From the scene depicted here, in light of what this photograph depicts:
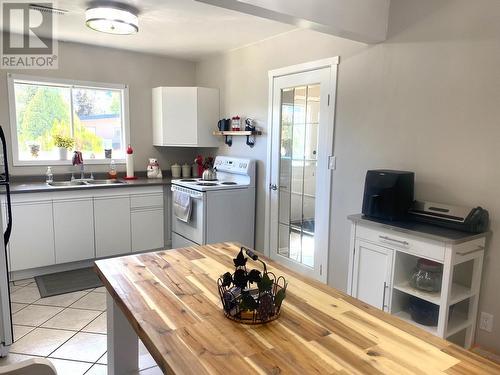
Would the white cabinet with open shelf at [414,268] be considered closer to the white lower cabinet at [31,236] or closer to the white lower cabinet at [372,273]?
the white lower cabinet at [372,273]

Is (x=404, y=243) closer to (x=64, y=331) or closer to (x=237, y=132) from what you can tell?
(x=237, y=132)

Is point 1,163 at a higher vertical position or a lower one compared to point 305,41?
lower

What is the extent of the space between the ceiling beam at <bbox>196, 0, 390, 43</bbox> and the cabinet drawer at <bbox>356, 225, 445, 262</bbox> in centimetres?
137

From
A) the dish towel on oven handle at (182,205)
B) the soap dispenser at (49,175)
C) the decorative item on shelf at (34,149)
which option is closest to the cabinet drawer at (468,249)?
the dish towel on oven handle at (182,205)

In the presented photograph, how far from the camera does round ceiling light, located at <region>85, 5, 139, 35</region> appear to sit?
279 centimetres

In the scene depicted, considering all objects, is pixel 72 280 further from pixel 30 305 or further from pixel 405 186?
pixel 405 186

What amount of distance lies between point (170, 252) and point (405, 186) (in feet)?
5.17

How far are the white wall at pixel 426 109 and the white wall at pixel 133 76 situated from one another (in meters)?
2.05

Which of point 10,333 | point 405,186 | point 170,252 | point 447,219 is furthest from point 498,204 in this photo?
point 10,333

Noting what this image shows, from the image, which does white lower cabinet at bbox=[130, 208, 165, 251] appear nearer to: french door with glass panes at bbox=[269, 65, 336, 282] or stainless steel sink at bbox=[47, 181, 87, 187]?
stainless steel sink at bbox=[47, 181, 87, 187]

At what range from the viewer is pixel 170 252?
73.7 inches

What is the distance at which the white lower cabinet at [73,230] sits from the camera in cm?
357

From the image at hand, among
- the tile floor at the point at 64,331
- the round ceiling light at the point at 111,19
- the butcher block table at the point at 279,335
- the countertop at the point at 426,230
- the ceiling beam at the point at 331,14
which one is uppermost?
the round ceiling light at the point at 111,19

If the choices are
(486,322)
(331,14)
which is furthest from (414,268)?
(331,14)
